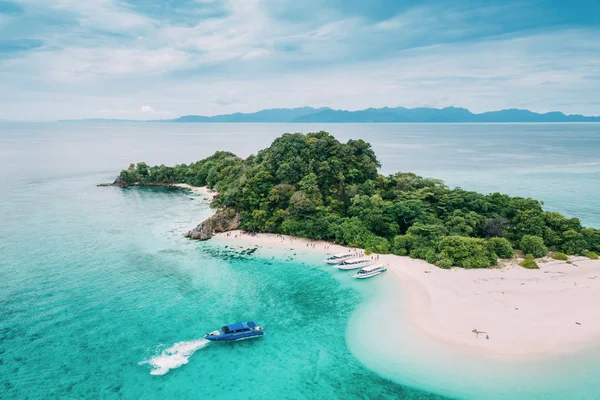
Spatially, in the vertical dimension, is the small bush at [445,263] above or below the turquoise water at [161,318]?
above

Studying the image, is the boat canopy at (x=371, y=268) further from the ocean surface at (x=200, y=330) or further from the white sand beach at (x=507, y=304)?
the ocean surface at (x=200, y=330)

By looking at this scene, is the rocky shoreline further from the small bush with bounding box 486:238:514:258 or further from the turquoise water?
the small bush with bounding box 486:238:514:258

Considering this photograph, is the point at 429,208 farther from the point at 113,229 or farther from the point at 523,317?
the point at 113,229

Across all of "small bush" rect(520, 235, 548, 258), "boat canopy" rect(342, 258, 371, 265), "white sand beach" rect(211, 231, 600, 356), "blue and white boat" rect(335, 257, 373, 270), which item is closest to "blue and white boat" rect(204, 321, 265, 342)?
"white sand beach" rect(211, 231, 600, 356)

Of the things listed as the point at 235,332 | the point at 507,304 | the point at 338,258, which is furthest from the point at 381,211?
the point at 235,332

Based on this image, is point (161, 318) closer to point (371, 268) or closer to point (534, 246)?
point (371, 268)

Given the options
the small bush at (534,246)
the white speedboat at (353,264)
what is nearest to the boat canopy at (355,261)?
the white speedboat at (353,264)
